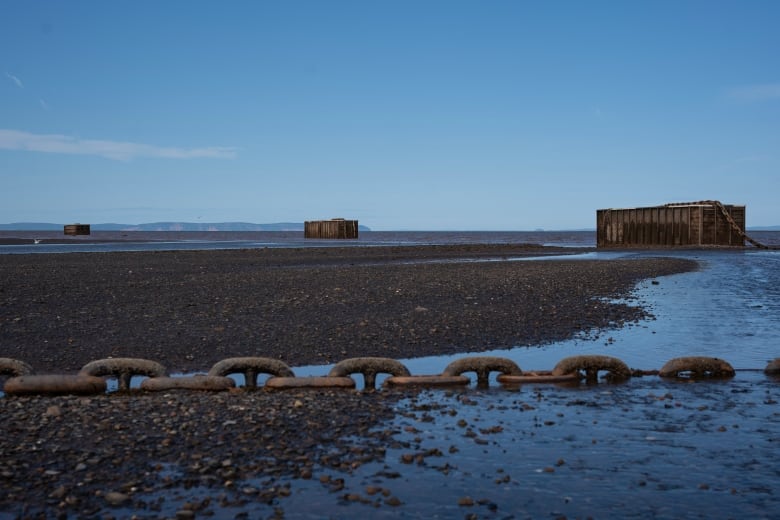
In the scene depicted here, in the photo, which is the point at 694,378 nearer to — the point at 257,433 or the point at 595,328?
the point at 595,328

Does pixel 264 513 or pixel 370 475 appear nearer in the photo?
pixel 264 513

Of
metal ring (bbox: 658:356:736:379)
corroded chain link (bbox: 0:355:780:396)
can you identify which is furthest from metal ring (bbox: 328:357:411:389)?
metal ring (bbox: 658:356:736:379)

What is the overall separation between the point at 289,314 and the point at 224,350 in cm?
365

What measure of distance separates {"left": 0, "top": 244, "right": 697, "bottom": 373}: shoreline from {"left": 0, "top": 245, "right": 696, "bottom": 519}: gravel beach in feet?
0.16

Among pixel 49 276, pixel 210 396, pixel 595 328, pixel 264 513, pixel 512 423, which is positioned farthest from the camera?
pixel 49 276

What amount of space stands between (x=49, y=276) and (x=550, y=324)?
16.7 metres

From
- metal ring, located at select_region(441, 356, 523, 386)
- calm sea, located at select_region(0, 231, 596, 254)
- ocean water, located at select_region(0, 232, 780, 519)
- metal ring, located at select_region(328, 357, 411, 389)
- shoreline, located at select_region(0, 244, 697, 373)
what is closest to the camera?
ocean water, located at select_region(0, 232, 780, 519)

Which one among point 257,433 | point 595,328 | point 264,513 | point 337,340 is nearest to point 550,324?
point 595,328

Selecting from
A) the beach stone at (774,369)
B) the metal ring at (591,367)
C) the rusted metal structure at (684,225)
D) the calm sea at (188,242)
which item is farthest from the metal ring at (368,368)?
the rusted metal structure at (684,225)

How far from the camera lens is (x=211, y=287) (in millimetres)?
19531

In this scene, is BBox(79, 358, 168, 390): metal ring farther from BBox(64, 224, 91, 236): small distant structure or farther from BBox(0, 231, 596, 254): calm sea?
BBox(64, 224, 91, 236): small distant structure

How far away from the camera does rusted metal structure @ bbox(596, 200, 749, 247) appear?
49.3 meters

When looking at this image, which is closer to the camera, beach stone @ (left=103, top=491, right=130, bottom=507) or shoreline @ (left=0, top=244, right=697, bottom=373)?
beach stone @ (left=103, top=491, right=130, bottom=507)

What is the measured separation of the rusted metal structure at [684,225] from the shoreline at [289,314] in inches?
1131
